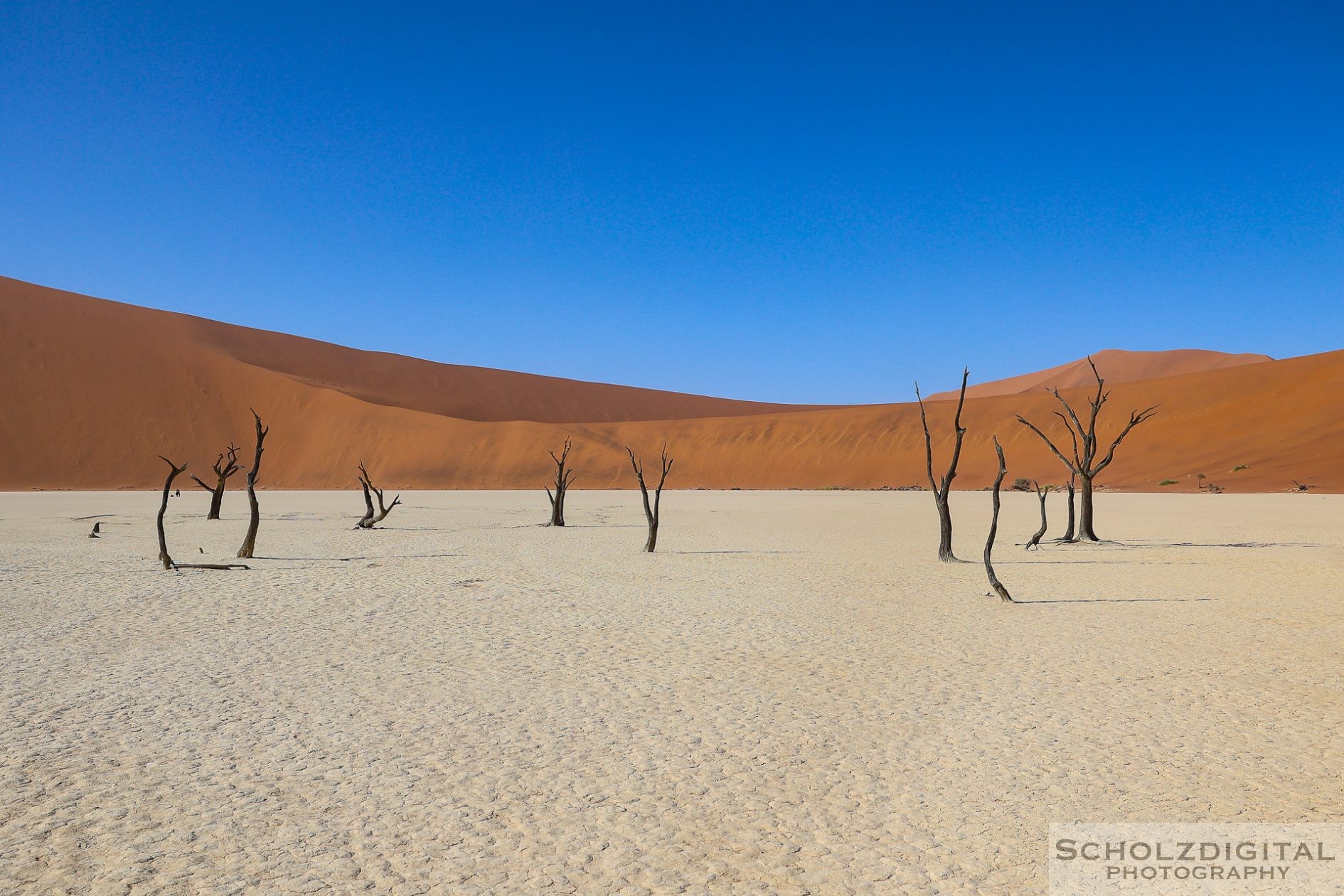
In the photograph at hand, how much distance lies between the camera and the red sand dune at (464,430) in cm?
6247

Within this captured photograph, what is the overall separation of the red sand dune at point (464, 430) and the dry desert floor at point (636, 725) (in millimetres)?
49557

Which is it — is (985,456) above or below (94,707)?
above

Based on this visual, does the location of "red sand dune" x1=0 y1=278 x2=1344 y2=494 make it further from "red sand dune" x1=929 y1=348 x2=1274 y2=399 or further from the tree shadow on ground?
"red sand dune" x1=929 y1=348 x2=1274 y2=399

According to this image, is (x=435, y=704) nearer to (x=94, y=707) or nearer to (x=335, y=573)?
(x=94, y=707)

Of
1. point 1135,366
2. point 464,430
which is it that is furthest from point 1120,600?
point 1135,366

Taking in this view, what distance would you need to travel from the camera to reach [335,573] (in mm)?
14906

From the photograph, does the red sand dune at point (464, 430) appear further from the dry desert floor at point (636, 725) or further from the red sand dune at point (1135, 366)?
the red sand dune at point (1135, 366)

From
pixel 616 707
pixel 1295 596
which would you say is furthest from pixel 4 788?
pixel 1295 596

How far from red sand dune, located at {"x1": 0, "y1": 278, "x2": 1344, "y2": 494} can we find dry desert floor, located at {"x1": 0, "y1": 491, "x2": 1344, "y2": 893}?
49.6 metres

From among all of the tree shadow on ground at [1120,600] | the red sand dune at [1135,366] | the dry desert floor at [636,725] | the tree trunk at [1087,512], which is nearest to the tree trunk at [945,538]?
the dry desert floor at [636,725]

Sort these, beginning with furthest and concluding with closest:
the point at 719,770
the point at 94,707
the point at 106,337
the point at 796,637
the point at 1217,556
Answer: the point at 106,337 → the point at 1217,556 → the point at 796,637 → the point at 94,707 → the point at 719,770

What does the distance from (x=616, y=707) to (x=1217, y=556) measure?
15.0m

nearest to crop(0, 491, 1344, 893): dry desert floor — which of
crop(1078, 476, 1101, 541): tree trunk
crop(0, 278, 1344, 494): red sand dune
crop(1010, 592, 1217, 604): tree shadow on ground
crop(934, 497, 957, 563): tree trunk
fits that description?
crop(1010, 592, 1217, 604): tree shadow on ground

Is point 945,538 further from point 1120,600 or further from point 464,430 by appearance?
point 464,430
